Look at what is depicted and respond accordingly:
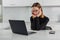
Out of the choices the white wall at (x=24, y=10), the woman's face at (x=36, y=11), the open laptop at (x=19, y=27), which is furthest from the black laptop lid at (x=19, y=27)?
the white wall at (x=24, y=10)

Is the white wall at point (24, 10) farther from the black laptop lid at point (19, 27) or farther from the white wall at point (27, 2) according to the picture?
the black laptop lid at point (19, 27)

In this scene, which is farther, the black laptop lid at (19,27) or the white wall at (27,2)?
the white wall at (27,2)

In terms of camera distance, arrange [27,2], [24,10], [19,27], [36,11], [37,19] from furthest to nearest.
Answer: [24,10] → [27,2] → [37,19] → [36,11] → [19,27]

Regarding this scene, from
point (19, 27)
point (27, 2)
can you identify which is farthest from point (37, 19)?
point (27, 2)

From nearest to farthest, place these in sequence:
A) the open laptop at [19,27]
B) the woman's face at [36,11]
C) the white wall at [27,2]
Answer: the open laptop at [19,27] → the woman's face at [36,11] → the white wall at [27,2]

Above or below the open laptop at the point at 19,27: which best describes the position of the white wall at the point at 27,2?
above

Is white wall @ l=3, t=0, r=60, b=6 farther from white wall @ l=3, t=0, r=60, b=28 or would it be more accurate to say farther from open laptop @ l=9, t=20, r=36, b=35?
open laptop @ l=9, t=20, r=36, b=35

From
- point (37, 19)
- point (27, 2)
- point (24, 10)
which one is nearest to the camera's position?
point (37, 19)

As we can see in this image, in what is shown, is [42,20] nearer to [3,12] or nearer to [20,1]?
[20,1]

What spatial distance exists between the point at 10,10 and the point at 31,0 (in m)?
0.92

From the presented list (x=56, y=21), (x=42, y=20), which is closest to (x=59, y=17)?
(x=56, y=21)

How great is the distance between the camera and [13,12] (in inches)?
194

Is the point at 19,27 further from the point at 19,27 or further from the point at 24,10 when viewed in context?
the point at 24,10

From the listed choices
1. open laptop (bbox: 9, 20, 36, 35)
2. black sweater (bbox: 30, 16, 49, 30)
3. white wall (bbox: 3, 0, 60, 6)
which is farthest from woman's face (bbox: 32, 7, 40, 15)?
white wall (bbox: 3, 0, 60, 6)
